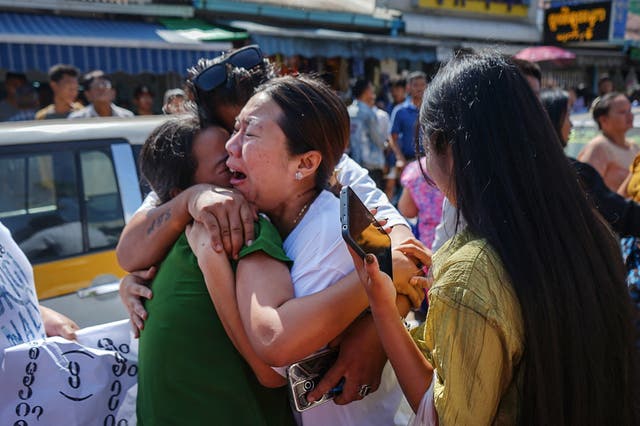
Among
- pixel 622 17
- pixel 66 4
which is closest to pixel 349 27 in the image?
pixel 66 4

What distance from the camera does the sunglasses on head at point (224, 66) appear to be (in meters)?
1.87

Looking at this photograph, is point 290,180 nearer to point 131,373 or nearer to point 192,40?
point 131,373

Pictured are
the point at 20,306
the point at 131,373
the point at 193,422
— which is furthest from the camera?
the point at 131,373

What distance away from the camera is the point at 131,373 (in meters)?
2.01

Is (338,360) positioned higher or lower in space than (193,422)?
higher

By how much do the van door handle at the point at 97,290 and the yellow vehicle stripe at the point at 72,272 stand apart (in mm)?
32

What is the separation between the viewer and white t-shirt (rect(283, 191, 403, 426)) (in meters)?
1.38

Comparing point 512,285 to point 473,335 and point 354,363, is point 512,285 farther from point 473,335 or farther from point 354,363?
point 354,363

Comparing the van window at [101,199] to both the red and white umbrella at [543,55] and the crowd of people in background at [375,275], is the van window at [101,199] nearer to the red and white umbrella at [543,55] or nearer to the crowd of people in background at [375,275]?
the crowd of people in background at [375,275]

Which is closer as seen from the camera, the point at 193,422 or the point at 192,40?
the point at 193,422

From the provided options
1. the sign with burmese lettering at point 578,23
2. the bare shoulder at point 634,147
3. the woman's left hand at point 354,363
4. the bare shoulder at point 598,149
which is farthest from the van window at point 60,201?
the sign with burmese lettering at point 578,23

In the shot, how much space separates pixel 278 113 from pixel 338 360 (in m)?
0.62

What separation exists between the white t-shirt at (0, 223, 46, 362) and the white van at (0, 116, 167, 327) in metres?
Result: 1.14

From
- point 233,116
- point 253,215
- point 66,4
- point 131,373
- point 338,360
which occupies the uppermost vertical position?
point 66,4
